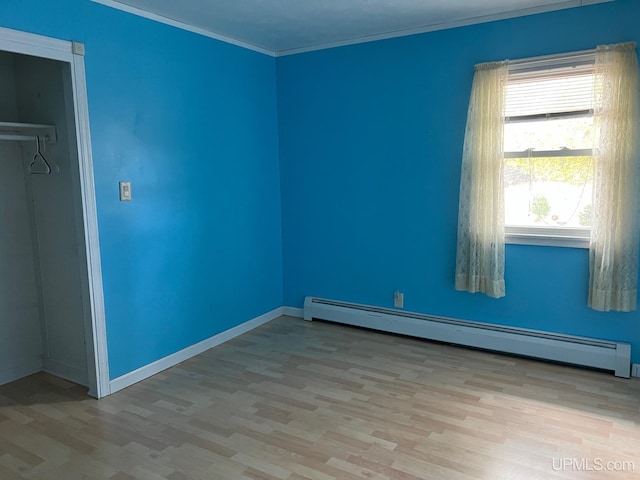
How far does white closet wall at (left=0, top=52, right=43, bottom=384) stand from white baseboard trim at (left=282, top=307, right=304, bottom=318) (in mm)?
2113

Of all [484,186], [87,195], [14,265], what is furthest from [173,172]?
[484,186]

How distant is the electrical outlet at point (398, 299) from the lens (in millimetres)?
3949

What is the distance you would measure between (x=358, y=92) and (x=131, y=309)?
249cm

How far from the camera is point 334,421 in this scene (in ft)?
8.59

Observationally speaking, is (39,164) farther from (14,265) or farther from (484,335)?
(484,335)

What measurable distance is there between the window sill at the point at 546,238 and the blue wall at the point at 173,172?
2152 mm

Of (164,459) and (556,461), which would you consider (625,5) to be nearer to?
(556,461)

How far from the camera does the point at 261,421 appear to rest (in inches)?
104

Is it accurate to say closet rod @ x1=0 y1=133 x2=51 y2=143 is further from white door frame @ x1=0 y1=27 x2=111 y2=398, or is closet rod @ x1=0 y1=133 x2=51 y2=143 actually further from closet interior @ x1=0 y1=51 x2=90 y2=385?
white door frame @ x1=0 y1=27 x2=111 y2=398

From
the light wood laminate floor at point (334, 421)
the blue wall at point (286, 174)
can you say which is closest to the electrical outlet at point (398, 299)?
the blue wall at point (286, 174)

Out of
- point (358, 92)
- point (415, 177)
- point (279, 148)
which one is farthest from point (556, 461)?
point (279, 148)

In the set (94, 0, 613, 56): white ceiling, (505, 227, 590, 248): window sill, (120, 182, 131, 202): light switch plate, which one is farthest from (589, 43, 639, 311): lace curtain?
(120, 182, 131, 202): light switch plate

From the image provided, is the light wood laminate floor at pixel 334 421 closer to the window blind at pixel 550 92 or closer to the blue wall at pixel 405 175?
the blue wall at pixel 405 175

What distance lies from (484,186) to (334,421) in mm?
1949
